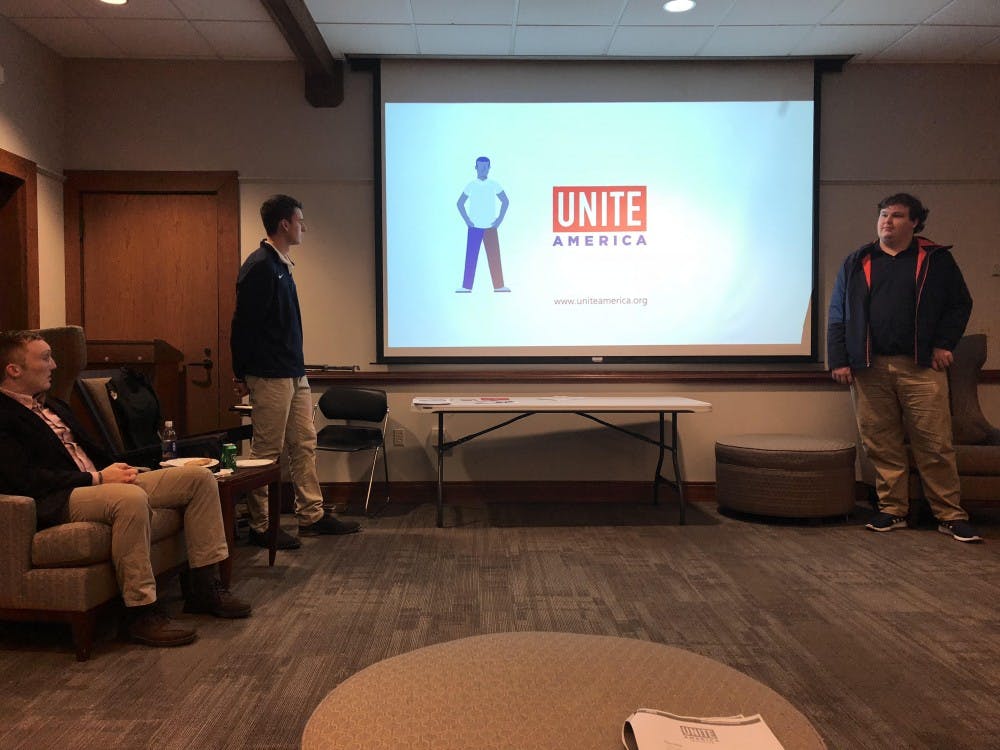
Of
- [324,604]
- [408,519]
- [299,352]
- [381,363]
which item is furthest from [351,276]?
[324,604]

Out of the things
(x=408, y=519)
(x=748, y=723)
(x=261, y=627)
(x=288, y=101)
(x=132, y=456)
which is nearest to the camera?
(x=748, y=723)

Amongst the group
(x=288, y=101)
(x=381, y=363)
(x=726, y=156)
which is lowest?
(x=381, y=363)

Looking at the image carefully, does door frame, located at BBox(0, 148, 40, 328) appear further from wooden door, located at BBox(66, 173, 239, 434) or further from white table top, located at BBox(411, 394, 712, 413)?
white table top, located at BBox(411, 394, 712, 413)

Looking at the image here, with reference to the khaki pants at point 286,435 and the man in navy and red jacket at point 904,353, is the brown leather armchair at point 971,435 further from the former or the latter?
the khaki pants at point 286,435

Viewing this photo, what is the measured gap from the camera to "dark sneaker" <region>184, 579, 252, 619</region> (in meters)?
2.74

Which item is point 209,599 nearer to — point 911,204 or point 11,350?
point 11,350

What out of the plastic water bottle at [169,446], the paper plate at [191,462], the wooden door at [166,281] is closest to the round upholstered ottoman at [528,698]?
the paper plate at [191,462]

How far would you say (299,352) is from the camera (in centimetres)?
382

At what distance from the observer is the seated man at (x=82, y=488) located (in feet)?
7.95

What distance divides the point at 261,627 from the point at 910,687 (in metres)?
2.15

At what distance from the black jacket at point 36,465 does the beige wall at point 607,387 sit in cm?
241

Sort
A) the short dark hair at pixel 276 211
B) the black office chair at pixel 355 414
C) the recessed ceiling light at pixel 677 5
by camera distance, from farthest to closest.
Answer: the black office chair at pixel 355 414 < the recessed ceiling light at pixel 677 5 < the short dark hair at pixel 276 211

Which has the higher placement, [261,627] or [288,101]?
[288,101]

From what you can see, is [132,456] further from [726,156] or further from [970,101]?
[970,101]
